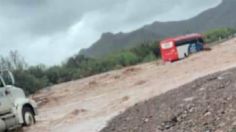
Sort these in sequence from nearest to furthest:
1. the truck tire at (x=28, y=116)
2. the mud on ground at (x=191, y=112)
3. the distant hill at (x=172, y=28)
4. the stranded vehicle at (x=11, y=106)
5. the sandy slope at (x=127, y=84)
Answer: the mud on ground at (x=191, y=112)
the stranded vehicle at (x=11, y=106)
the truck tire at (x=28, y=116)
the sandy slope at (x=127, y=84)
the distant hill at (x=172, y=28)

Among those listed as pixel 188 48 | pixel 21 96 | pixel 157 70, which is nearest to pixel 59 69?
pixel 188 48

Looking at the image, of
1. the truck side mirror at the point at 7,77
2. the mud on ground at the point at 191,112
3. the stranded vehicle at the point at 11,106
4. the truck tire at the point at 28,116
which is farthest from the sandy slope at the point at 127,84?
the mud on ground at the point at 191,112

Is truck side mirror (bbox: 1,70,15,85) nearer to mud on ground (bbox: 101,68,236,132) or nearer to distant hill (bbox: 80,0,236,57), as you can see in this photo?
mud on ground (bbox: 101,68,236,132)

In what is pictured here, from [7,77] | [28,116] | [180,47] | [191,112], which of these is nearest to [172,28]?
[180,47]

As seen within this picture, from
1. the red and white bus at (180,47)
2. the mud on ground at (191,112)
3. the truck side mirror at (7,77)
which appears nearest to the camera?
the mud on ground at (191,112)

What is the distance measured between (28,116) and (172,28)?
8640 centimetres

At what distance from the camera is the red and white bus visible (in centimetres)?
4731

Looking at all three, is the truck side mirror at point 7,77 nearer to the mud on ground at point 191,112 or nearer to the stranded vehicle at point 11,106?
the stranded vehicle at point 11,106

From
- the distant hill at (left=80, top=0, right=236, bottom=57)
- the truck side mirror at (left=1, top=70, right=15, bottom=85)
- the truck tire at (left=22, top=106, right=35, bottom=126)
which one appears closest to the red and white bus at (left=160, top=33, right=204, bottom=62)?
the truck tire at (left=22, top=106, right=35, bottom=126)

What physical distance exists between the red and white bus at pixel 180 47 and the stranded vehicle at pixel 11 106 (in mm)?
25948

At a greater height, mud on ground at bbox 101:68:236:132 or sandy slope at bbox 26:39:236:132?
mud on ground at bbox 101:68:236:132

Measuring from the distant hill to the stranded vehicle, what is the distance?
72105 mm

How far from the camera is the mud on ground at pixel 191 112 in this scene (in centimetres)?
1145

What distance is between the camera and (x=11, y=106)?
2119 centimetres
